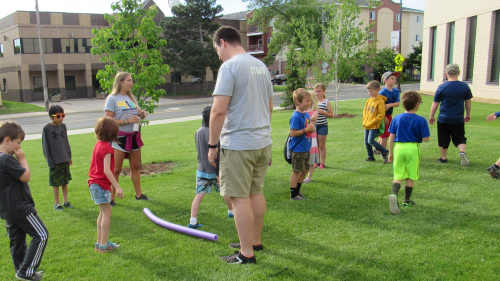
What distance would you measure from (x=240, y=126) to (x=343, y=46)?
48.7ft

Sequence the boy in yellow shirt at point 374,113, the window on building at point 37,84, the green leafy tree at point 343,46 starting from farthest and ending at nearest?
the window on building at point 37,84 < the green leafy tree at point 343,46 < the boy in yellow shirt at point 374,113

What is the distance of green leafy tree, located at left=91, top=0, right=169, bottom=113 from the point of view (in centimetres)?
713

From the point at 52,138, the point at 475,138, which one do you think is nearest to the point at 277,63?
the point at 475,138

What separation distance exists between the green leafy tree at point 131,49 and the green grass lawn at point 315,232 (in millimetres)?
1915

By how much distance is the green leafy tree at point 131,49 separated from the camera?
713 centimetres

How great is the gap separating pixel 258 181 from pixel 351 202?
2.09 meters

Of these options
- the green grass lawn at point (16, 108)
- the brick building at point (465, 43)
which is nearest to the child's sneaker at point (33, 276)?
the brick building at point (465, 43)

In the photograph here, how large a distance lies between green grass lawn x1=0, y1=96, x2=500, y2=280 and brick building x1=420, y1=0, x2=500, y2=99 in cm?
1631

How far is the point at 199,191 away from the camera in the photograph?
4.52m

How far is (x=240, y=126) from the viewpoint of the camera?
11.0ft

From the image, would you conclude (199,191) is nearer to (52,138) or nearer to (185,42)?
(52,138)

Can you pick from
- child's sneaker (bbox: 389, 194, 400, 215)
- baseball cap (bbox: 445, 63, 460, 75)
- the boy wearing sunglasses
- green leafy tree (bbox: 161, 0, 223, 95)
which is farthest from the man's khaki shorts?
green leafy tree (bbox: 161, 0, 223, 95)

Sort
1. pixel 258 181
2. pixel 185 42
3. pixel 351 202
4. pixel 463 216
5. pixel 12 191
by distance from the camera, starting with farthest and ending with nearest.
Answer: pixel 185 42 < pixel 351 202 < pixel 463 216 < pixel 258 181 < pixel 12 191

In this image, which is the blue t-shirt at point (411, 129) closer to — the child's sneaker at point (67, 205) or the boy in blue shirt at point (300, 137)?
the boy in blue shirt at point (300, 137)
